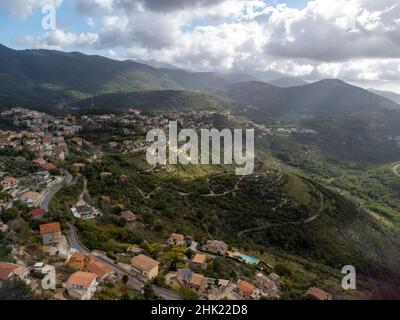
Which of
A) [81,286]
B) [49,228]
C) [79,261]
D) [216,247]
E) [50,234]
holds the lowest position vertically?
[216,247]

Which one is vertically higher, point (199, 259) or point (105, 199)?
point (105, 199)

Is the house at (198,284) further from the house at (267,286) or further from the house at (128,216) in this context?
the house at (128,216)

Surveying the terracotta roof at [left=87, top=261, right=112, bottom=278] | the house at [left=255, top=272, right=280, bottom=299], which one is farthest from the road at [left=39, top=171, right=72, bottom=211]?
the house at [left=255, top=272, right=280, bottom=299]

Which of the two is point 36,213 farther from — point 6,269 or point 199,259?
point 199,259

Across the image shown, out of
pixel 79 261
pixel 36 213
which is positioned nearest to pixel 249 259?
pixel 79 261

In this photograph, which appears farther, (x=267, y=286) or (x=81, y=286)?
(x=267, y=286)

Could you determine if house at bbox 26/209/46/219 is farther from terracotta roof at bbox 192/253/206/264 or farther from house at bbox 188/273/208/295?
house at bbox 188/273/208/295
